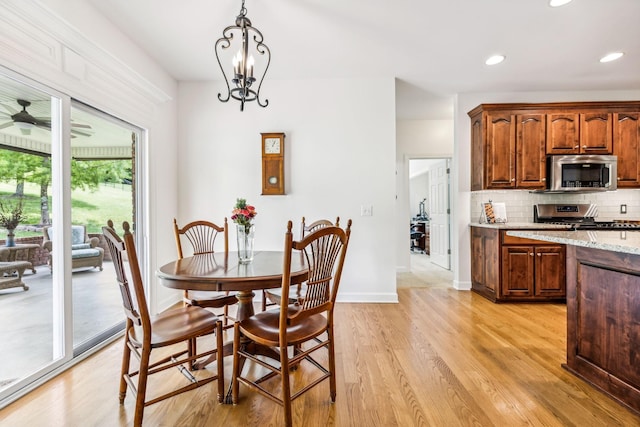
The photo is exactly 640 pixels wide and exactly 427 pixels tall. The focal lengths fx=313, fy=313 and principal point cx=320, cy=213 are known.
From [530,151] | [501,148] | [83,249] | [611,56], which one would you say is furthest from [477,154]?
[83,249]

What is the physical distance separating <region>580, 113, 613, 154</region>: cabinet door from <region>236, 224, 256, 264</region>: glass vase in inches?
165

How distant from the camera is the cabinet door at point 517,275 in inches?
142

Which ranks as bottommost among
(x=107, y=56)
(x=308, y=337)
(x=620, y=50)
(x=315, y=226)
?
(x=308, y=337)

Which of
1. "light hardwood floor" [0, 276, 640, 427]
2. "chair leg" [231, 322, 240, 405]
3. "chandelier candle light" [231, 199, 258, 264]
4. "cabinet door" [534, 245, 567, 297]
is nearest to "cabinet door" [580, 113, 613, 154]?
"cabinet door" [534, 245, 567, 297]

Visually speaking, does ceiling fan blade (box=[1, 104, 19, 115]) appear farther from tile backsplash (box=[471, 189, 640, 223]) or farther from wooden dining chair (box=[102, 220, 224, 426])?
tile backsplash (box=[471, 189, 640, 223])

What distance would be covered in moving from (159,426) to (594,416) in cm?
227

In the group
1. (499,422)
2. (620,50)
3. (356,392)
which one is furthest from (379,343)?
(620,50)

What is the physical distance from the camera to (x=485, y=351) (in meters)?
2.42

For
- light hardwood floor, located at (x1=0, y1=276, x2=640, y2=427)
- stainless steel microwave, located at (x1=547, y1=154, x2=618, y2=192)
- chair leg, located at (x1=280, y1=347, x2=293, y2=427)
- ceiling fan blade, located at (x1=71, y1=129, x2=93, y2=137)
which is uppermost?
ceiling fan blade, located at (x1=71, y1=129, x2=93, y2=137)

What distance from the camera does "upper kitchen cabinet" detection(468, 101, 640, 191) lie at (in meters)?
3.86

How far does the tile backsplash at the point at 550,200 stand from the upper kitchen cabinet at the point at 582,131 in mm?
636

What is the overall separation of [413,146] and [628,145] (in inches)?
106

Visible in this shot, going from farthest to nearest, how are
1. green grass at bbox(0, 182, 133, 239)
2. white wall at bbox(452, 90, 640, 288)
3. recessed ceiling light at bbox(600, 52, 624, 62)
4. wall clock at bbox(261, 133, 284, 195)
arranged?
white wall at bbox(452, 90, 640, 288), wall clock at bbox(261, 133, 284, 195), recessed ceiling light at bbox(600, 52, 624, 62), green grass at bbox(0, 182, 133, 239)

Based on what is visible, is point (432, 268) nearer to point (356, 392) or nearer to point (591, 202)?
point (591, 202)
